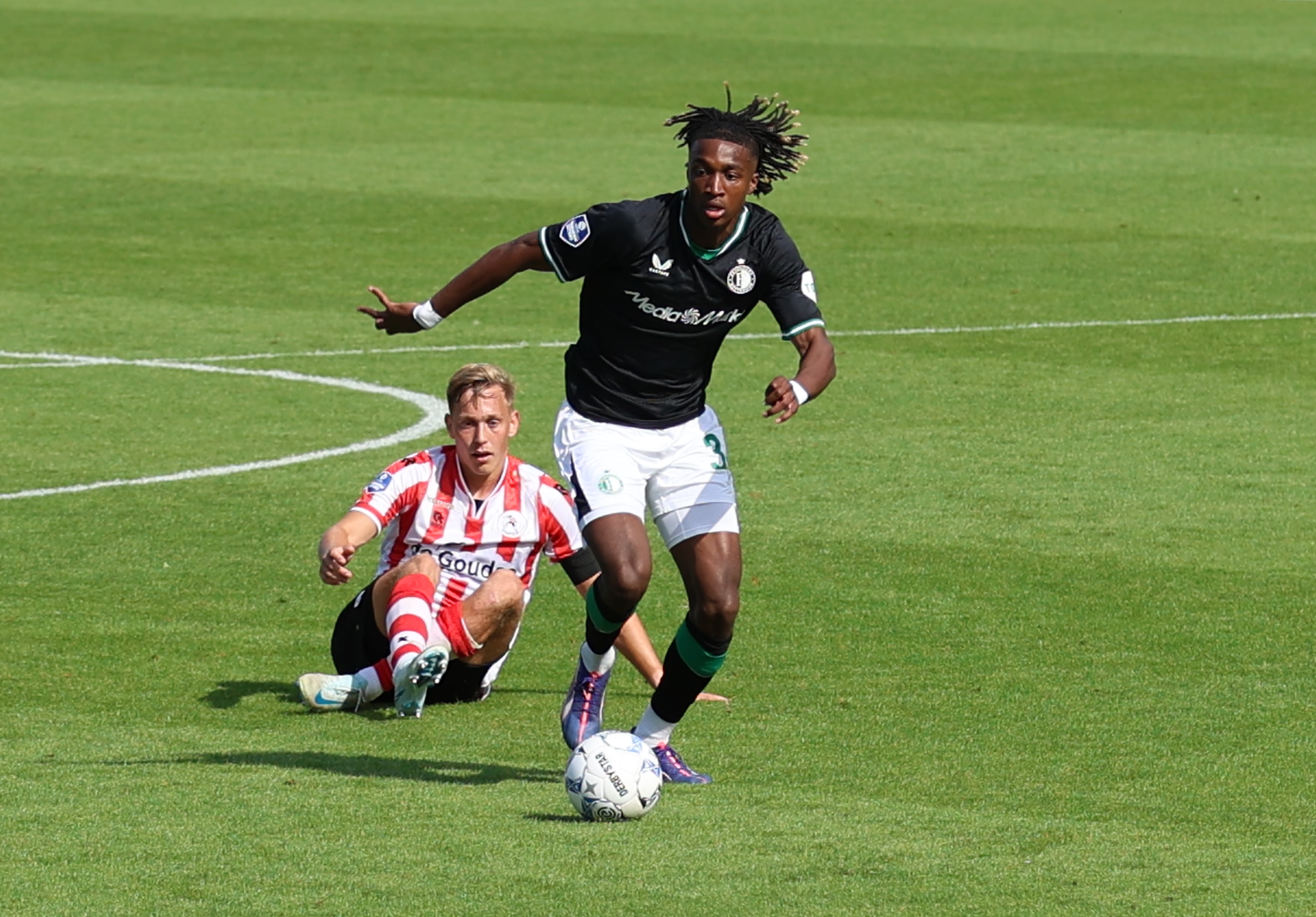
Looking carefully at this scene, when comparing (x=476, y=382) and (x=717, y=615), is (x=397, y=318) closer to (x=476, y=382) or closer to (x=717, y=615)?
(x=476, y=382)

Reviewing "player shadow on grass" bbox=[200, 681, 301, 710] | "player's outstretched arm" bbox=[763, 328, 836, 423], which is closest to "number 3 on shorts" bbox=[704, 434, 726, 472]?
"player's outstretched arm" bbox=[763, 328, 836, 423]

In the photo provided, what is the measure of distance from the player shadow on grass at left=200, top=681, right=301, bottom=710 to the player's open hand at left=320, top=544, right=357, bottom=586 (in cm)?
126

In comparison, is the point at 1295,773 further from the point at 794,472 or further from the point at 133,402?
the point at 133,402

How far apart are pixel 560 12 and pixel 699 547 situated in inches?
1324

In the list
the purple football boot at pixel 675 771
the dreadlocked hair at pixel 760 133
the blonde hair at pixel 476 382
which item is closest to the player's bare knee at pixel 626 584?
the purple football boot at pixel 675 771

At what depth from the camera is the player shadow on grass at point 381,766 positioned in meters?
7.98

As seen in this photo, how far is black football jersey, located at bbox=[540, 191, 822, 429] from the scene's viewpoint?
26.6 ft

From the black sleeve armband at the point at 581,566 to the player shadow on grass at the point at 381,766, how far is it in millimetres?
1248

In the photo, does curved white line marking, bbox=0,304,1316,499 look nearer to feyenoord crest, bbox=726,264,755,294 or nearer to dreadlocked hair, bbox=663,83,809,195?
dreadlocked hair, bbox=663,83,809,195

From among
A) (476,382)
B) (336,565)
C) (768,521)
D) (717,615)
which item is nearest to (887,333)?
(768,521)

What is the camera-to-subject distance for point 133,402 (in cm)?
1513

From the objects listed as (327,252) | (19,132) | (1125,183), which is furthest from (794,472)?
(19,132)

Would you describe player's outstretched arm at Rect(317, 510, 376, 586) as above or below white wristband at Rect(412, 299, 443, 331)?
below

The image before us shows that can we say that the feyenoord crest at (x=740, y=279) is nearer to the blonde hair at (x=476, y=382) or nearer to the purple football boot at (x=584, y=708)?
the blonde hair at (x=476, y=382)
